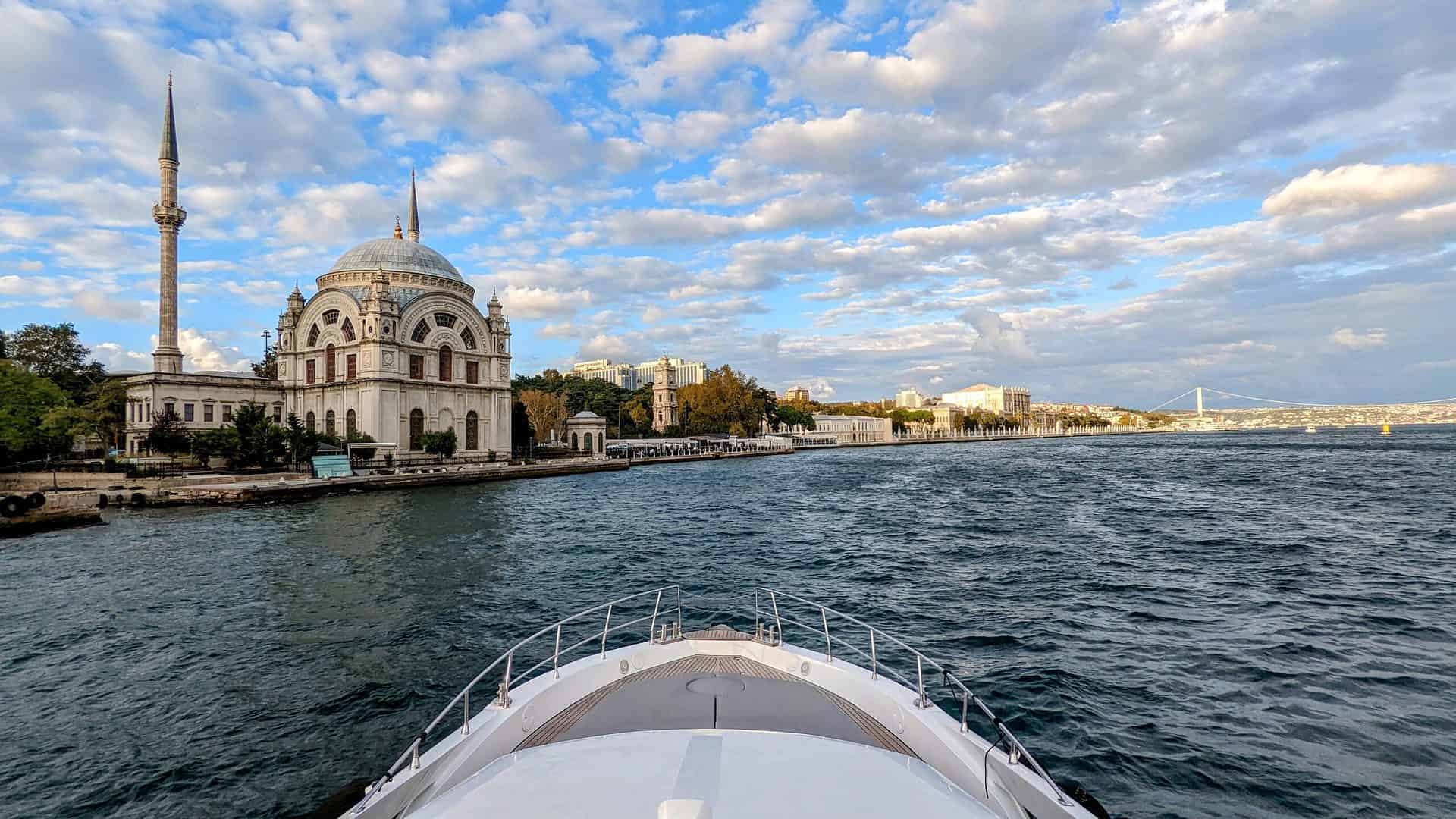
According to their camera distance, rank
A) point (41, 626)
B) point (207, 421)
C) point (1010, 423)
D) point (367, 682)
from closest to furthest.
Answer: point (367, 682) < point (41, 626) < point (207, 421) < point (1010, 423)

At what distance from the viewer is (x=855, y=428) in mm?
126562

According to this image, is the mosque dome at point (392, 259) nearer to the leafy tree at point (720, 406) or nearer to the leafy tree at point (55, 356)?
the leafy tree at point (55, 356)

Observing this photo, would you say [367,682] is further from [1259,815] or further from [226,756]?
[1259,815]

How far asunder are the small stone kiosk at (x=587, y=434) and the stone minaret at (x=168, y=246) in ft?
95.3

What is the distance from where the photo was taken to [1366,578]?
12.6 meters

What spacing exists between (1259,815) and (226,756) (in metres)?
8.93

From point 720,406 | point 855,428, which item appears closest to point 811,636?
point 720,406

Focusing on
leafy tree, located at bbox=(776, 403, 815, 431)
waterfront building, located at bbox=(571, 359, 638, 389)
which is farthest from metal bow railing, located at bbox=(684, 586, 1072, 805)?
waterfront building, located at bbox=(571, 359, 638, 389)

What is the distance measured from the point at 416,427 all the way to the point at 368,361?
17.9ft

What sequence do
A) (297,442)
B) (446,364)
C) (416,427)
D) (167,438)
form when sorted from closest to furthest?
(297,442), (167,438), (416,427), (446,364)

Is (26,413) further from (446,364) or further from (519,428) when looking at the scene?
(519,428)

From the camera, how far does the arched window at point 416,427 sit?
149ft

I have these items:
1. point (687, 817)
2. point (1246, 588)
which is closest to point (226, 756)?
point (687, 817)

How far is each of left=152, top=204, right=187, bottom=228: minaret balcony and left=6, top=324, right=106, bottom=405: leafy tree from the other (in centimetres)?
1354
